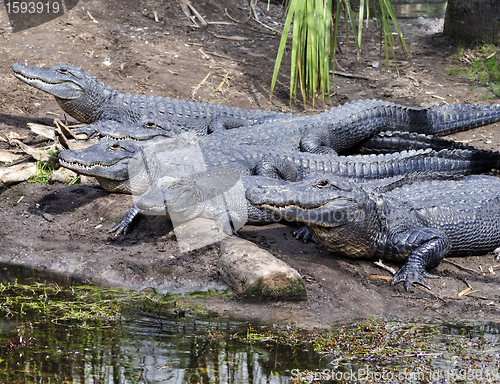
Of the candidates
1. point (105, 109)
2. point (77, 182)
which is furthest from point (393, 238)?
point (105, 109)

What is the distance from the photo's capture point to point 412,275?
171 inches

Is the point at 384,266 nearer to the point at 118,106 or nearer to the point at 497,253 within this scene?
the point at 497,253

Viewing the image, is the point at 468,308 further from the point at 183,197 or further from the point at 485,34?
the point at 485,34

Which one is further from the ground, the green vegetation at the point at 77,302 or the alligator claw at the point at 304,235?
the green vegetation at the point at 77,302

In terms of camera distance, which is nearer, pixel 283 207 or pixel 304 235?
pixel 283 207

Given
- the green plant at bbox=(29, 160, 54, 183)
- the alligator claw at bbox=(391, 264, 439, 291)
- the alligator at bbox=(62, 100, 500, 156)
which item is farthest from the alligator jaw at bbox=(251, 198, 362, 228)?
the green plant at bbox=(29, 160, 54, 183)

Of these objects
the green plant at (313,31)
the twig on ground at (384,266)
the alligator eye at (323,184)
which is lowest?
the twig on ground at (384,266)

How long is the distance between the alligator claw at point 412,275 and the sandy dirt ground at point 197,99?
66mm

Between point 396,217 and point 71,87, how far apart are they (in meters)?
5.03

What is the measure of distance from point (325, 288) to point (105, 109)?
4981mm

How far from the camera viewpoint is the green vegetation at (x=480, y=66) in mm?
9008

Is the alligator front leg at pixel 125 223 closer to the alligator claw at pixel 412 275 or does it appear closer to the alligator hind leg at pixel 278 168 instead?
the alligator hind leg at pixel 278 168

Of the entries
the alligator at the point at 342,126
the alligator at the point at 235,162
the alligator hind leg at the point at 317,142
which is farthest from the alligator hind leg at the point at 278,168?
the alligator hind leg at the point at 317,142

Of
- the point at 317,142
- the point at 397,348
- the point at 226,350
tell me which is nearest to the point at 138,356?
the point at 226,350
